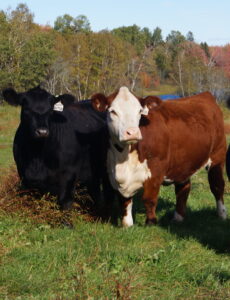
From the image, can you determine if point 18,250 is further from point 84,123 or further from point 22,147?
point 84,123

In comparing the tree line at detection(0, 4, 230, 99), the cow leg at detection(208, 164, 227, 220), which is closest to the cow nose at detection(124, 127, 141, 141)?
the cow leg at detection(208, 164, 227, 220)

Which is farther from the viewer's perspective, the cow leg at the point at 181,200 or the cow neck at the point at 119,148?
the cow leg at the point at 181,200

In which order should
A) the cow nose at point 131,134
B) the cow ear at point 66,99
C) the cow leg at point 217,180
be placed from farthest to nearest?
1. the cow leg at point 217,180
2. the cow ear at point 66,99
3. the cow nose at point 131,134

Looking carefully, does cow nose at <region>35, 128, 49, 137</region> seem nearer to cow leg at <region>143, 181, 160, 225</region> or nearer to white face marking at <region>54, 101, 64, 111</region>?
white face marking at <region>54, 101, 64, 111</region>

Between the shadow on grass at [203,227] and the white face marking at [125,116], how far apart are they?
4.49 ft

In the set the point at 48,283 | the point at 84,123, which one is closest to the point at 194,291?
the point at 48,283

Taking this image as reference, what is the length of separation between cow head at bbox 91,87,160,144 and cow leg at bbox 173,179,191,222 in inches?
67.5

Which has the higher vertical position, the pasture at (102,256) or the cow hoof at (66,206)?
the cow hoof at (66,206)

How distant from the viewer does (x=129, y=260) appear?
4.84 m

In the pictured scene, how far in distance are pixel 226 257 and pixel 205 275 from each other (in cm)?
89

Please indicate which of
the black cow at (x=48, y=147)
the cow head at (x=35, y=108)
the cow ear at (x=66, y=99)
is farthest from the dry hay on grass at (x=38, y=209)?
the cow ear at (x=66, y=99)

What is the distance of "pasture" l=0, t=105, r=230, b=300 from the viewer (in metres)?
4.02

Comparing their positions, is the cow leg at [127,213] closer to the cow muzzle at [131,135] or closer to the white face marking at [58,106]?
the cow muzzle at [131,135]

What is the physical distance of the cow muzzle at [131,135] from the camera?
220 inches
